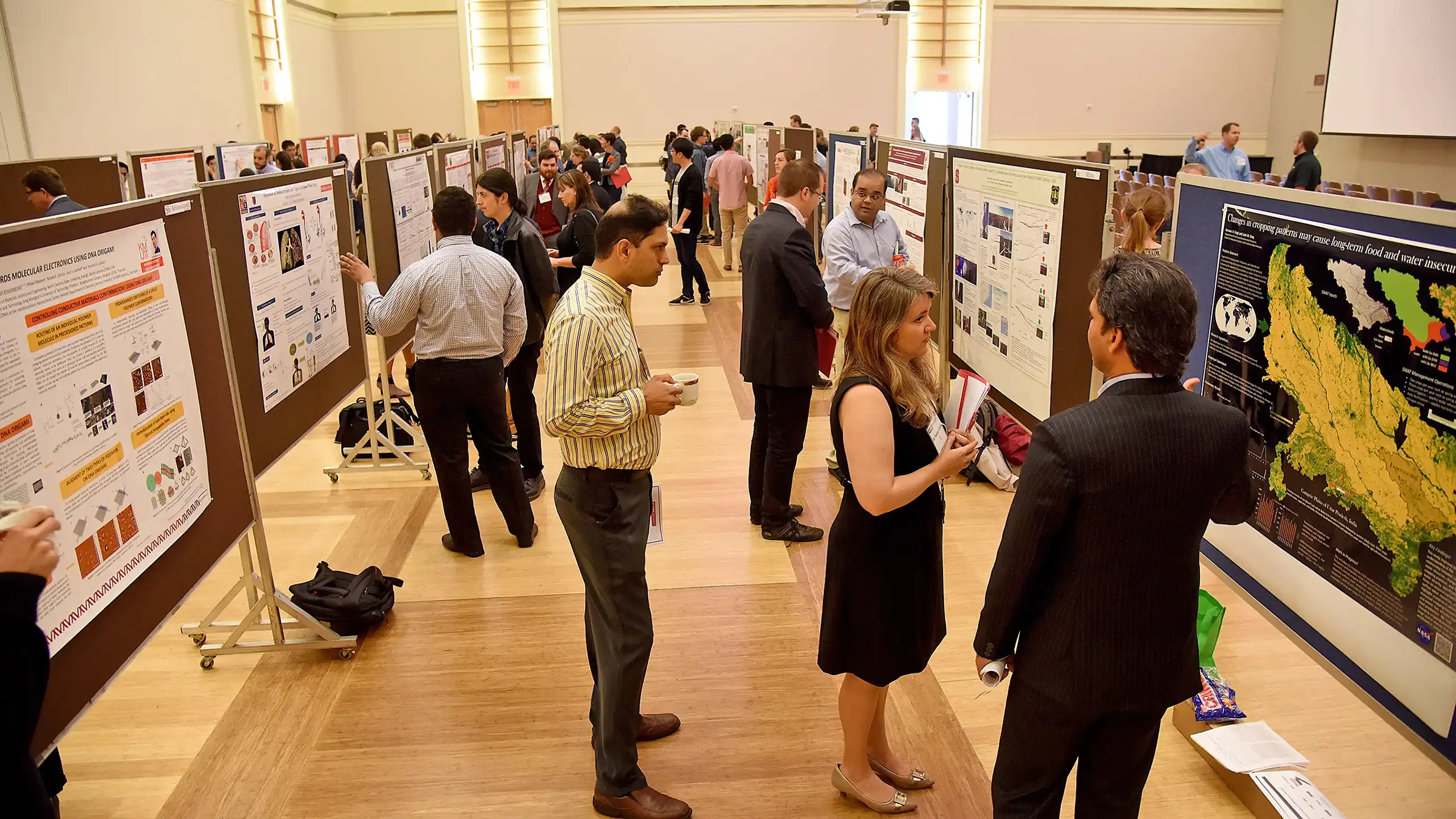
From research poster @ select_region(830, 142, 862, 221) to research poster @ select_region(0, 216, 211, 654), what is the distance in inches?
191

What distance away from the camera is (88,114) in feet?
36.4

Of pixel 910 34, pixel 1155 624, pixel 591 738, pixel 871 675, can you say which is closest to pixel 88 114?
pixel 591 738

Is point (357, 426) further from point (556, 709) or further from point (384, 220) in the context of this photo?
point (556, 709)

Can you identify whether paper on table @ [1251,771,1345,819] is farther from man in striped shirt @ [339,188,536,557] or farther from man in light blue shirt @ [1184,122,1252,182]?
man in light blue shirt @ [1184,122,1252,182]

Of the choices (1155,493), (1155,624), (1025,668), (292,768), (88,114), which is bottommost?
(292,768)

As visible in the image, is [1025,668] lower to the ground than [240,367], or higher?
lower

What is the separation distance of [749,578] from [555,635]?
0.94 meters

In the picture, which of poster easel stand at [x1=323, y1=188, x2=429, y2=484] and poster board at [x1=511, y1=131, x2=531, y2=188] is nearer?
poster easel stand at [x1=323, y1=188, x2=429, y2=484]

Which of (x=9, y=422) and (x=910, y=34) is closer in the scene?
(x=9, y=422)

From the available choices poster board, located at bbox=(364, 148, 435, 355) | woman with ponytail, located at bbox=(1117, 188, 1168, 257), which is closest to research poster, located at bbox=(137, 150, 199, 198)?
poster board, located at bbox=(364, 148, 435, 355)

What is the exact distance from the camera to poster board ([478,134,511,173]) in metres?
8.62

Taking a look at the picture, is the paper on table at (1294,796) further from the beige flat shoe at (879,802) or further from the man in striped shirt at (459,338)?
the man in striped shirt at (459,338)

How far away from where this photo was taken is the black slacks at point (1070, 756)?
194 cm

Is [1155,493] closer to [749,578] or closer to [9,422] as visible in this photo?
[9,422]
